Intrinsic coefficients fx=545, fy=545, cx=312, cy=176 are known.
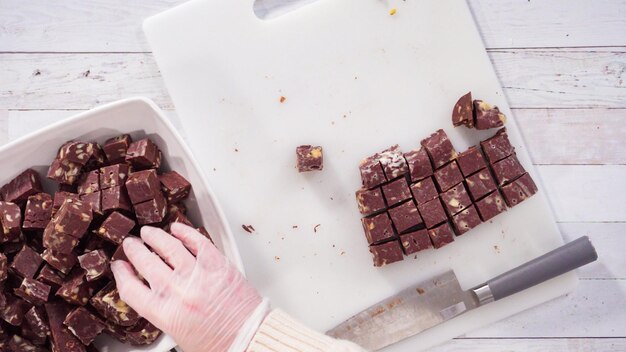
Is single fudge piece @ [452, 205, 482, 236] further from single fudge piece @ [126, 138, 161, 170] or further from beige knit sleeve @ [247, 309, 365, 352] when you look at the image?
single fudge piece @ [126, 138, 161, 170]

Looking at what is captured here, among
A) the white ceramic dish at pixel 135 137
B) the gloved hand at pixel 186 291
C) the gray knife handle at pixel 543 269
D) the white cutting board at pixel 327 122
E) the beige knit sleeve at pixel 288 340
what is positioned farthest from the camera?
the white cutting board at pixel 327 122

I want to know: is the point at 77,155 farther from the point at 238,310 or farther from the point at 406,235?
the point at 406,235

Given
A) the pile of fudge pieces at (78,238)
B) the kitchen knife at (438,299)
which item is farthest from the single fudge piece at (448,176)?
the pile of fudge pieces at (78,238)

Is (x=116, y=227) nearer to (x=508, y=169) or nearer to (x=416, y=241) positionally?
(x=416, y=241)

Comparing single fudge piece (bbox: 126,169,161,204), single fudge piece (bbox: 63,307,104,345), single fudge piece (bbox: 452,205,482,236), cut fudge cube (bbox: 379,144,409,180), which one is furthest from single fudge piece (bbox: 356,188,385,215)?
single fudge piece (bbox: 63,307,104,345)

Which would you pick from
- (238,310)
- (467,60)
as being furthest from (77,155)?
(467,60)

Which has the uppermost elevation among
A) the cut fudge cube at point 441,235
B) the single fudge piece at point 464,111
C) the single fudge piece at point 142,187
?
the single fudge piece at point 142,187

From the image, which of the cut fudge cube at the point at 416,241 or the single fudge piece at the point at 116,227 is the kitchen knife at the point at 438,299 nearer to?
the cut fudge cube at the point at 416,241
